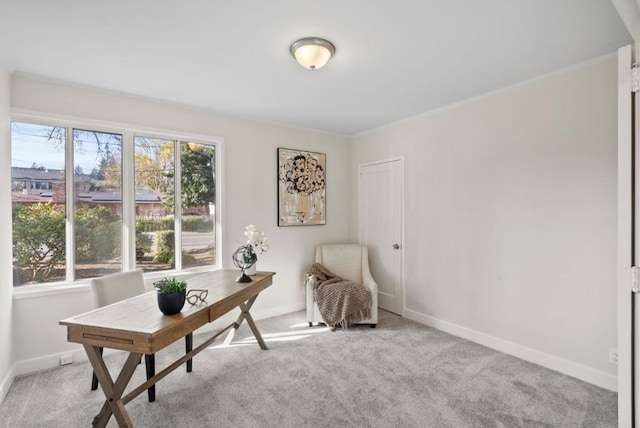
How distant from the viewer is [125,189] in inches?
124

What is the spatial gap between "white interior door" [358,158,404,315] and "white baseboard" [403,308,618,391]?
0.57 meters

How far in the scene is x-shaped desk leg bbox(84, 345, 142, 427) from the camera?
178 cm

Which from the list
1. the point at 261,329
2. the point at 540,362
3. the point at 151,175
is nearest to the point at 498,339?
the point at 540,362

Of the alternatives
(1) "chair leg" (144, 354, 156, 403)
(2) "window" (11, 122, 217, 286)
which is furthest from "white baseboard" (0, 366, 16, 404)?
(1) "chair leg" (144, 354, 156, 403)

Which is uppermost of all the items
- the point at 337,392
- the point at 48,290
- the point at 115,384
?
the point at 48,290

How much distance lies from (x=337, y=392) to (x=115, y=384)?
4.84ft

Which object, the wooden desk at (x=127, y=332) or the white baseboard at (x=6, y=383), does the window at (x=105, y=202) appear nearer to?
the white baseboard at (x=6, y=383)

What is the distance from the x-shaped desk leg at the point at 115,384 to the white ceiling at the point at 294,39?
1.96m

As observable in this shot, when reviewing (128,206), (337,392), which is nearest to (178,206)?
(128,206)

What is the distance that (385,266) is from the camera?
4.29m

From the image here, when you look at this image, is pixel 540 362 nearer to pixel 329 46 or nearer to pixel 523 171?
pixel 523 171

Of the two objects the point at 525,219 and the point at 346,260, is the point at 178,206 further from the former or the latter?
the point at 525,219

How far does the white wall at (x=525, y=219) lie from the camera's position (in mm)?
2404

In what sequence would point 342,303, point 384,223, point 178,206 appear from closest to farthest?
point 178,206
point 342,303
point 384,223
